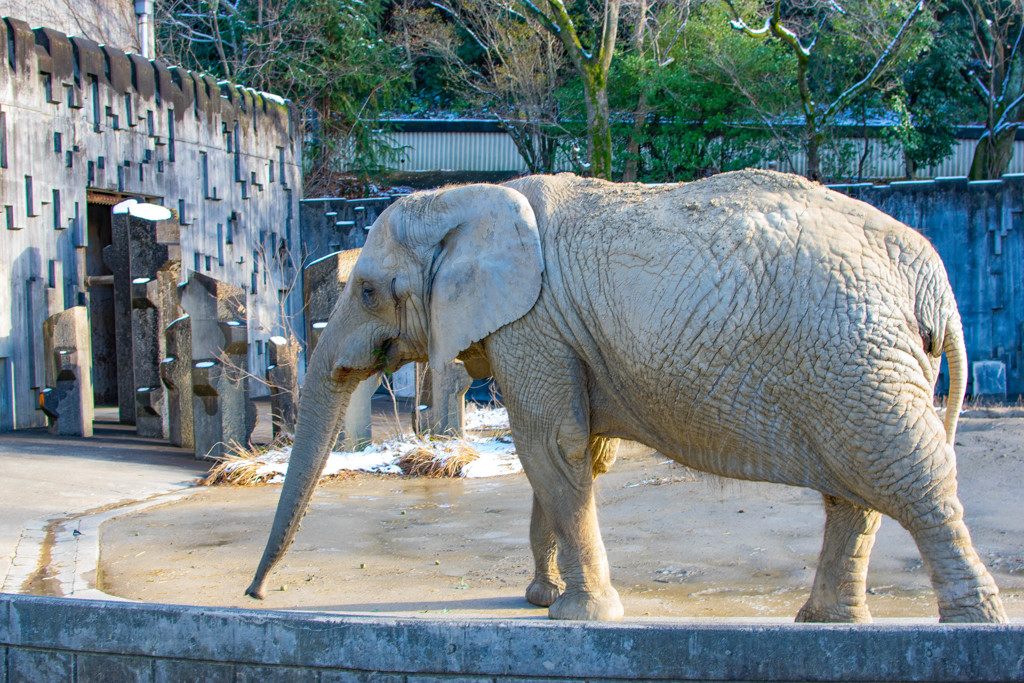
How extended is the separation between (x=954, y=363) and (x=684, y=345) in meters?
1.07

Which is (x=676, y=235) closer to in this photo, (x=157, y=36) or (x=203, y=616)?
(x=203, y=616)

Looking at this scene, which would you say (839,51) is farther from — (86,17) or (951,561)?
(951,561)

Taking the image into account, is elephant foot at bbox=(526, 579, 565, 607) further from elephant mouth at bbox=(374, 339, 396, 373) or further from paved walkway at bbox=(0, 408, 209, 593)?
paved walkway at bbox=(0, 408, 209, 593)

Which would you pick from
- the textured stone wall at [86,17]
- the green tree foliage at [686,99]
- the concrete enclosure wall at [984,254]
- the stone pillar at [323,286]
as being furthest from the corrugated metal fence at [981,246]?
the textured stone wall at [86,17]

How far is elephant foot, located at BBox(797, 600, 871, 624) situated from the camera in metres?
4.04

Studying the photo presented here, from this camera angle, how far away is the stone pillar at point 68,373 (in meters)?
10.0

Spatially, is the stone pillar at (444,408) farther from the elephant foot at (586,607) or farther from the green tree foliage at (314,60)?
the green tree foliage at (314,60)

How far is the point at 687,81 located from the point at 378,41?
795cm

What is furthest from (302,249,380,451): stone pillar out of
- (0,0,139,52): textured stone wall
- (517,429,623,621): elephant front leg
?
(0,0,139,52): textured stone wall

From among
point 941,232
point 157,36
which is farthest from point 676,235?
point 157,36

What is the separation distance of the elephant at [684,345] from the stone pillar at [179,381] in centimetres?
512

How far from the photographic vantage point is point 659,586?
5023 millimetres

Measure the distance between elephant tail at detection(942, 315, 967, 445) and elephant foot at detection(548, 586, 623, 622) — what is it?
62.3 inches

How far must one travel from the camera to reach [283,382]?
9219 mm
